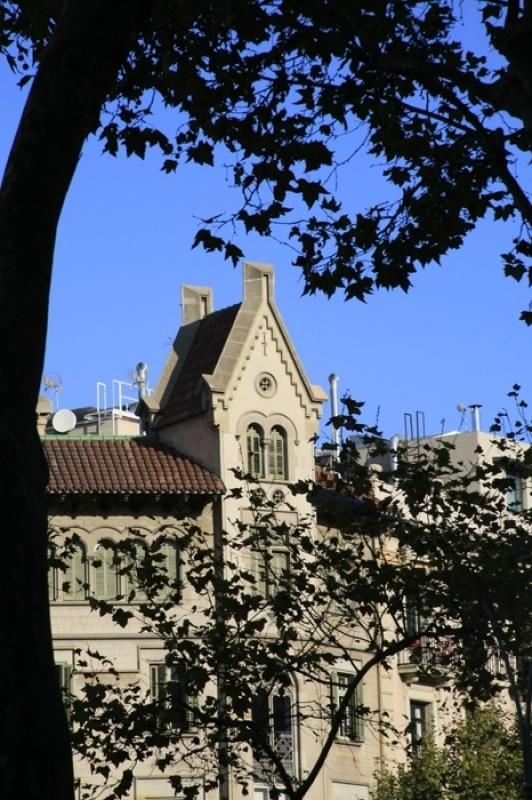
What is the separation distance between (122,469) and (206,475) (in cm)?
260

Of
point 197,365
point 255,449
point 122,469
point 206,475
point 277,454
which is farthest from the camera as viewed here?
point 197,365

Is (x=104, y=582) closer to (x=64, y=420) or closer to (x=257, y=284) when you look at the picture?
(x=64, y=420)

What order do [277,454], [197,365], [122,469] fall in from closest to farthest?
[122,469] < [277,454] < [197,365]

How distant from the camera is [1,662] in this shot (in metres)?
9.07

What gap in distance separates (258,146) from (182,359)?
4422cm

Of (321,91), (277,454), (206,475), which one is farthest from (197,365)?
(321,91)

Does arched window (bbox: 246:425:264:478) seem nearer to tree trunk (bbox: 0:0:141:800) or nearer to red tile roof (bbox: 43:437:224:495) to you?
red tile roof (bbox: 43:437:224:495)

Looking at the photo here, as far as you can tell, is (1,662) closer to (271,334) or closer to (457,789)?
(457,789)

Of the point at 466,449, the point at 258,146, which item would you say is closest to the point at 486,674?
the point at 258,146

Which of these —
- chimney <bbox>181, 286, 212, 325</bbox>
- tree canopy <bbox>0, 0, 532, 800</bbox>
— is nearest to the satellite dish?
chimney <bbox>181, 286, 212, 325</bbox>

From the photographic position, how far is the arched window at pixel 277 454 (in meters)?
57.5

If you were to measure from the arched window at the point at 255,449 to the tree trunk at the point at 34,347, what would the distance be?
149ft

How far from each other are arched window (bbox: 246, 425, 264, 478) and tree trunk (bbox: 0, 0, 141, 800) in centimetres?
4554

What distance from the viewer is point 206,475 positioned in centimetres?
5550
